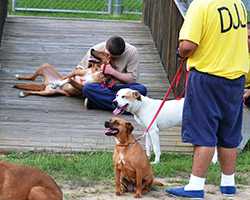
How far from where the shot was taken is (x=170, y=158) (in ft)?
25.7

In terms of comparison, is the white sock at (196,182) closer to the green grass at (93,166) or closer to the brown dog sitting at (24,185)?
the green grass at (93,166)

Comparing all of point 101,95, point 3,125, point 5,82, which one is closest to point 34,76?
point 5,82

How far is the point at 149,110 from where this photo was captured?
7.82m

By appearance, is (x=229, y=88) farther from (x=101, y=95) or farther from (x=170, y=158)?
(x=101, y=95)

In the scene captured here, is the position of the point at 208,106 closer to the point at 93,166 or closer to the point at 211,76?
the point at 211,76

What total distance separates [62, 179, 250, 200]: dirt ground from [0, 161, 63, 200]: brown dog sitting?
2.39 ft

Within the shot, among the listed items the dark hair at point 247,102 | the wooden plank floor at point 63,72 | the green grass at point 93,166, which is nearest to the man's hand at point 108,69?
the wooden plank floor at point 63,72

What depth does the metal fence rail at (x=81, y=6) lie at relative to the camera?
53.2 feet

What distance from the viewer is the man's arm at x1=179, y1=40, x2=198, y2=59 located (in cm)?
596

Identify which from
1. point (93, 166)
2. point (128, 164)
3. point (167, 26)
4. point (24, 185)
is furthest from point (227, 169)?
point (167, 26)

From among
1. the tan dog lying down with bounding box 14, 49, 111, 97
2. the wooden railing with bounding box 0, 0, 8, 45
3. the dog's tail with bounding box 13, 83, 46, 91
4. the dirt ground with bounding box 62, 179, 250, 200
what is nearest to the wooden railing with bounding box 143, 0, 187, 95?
the tan dog lying down with bounding box 14, 49, 111, 97

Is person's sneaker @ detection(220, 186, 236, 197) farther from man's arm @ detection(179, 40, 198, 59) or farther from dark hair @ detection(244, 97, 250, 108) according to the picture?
dark hair @ detection(244, 97, 250, 108)

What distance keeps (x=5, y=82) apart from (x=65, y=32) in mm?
2885

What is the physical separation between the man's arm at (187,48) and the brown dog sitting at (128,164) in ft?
2.62
